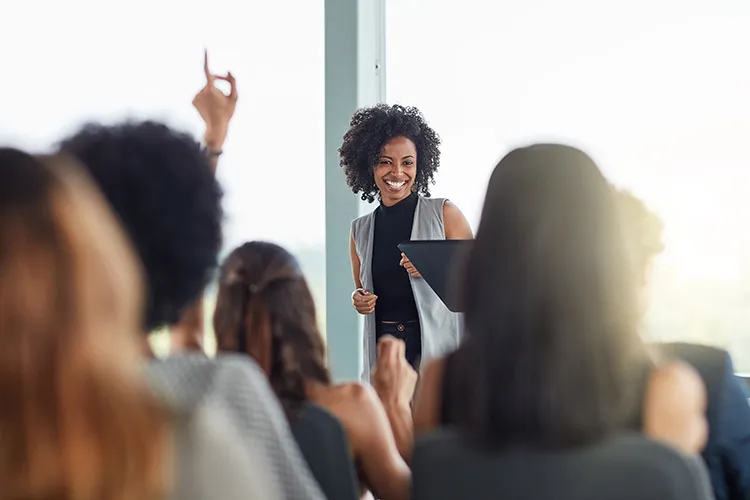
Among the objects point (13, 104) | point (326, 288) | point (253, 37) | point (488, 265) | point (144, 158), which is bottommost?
point (326, 288)

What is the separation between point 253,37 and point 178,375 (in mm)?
3593

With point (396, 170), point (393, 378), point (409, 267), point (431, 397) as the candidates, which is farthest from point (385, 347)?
point (396, 170)

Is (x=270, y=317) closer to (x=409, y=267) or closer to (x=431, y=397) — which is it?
(x=431, y=397)

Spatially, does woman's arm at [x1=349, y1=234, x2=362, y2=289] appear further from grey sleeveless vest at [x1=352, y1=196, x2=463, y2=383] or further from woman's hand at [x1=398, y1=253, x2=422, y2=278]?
woman's hand at [x1=398, y1=253, x2=422, y2=278]

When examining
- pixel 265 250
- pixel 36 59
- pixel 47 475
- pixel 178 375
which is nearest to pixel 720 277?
pixel 265 250

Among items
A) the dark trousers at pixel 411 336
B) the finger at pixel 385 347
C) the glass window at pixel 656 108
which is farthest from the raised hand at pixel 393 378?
the glass window at pixel 656 108

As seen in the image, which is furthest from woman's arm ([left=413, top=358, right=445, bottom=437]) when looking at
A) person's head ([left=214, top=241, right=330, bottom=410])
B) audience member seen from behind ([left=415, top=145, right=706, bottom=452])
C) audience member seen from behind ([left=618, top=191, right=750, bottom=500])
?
audience member seen from behind ([left=618, top=191, right=750, bottom=500])

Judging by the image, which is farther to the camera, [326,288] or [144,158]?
[326,288]

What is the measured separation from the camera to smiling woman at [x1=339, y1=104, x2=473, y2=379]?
3232 millimetres

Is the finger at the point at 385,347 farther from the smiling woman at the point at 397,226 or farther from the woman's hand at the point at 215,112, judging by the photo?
the smiling woman at the point at 397,226

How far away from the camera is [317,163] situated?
4250 millimetres

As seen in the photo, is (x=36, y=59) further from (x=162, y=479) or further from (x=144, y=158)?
(x=162, y=479)

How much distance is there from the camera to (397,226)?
347 cm

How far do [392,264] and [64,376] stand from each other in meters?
2.75
